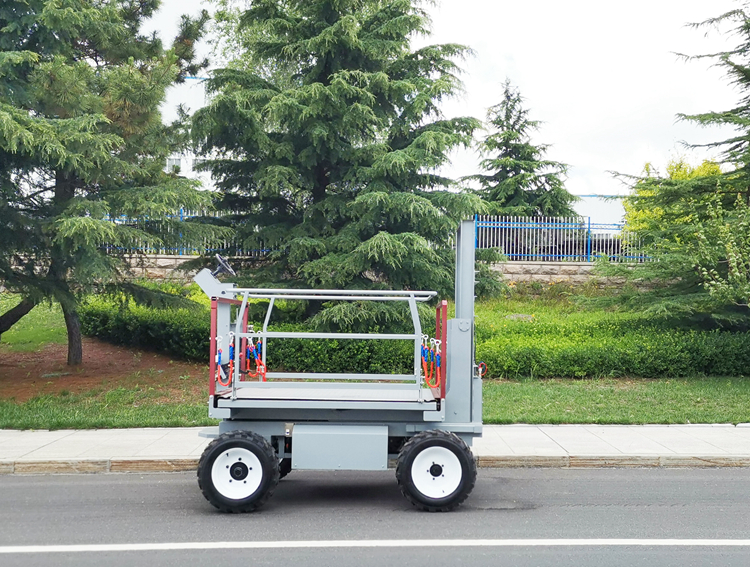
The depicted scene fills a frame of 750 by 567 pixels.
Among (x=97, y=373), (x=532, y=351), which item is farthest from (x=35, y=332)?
(x=532, y=351)

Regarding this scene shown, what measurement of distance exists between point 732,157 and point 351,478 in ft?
38.4

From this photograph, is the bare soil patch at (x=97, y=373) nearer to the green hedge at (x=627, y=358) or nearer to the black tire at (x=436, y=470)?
the green hedge at (x=627, y=358)

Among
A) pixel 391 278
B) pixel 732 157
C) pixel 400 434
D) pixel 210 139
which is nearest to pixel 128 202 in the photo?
pixel 210 139

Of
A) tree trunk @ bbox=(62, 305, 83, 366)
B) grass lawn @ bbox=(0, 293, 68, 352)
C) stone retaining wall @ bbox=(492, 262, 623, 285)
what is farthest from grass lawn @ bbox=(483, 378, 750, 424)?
grass lawn @ bbox=(0, 293, 68, 352)

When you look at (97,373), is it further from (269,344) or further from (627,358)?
(627,358)

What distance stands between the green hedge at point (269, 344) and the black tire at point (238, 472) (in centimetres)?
673

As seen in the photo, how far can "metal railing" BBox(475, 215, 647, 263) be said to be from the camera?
69.5 ft

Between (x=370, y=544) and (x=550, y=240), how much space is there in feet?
56.1

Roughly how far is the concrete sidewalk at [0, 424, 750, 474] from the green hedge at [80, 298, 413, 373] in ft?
11.0

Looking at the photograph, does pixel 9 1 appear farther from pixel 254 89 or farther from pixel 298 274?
pixel 298 274

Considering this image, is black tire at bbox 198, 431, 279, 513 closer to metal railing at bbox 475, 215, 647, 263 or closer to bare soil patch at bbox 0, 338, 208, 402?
bare soil patch at bbox 0, 338, 208, 402

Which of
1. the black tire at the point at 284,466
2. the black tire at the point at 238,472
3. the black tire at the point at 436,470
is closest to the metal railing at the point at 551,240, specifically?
the black tire at the point at 284,466

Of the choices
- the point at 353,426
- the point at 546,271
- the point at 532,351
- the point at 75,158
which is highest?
the point at 75,158

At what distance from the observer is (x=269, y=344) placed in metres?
13.0
